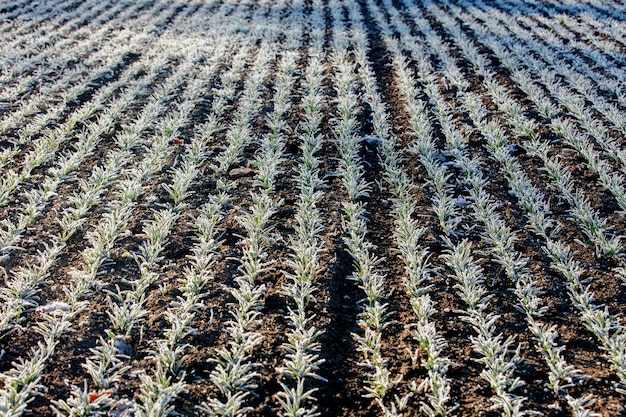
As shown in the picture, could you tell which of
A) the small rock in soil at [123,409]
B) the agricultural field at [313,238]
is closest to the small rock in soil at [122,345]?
the agricultural field at [313,238]

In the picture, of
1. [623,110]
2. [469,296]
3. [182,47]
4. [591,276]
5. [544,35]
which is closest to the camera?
[469,296]

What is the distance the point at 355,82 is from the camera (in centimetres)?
745

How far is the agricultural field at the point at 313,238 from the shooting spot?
2.86 m

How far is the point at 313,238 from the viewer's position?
4074 mm

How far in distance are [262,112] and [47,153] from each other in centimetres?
242

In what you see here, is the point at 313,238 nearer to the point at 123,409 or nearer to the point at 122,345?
the point at 122,345

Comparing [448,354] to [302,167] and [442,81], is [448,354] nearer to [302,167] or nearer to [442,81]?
[302,167]

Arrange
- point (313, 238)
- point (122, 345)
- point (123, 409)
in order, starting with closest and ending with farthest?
point (123, 409)
point (122, 345)
point (313, 238)

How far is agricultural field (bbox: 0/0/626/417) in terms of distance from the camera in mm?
2855

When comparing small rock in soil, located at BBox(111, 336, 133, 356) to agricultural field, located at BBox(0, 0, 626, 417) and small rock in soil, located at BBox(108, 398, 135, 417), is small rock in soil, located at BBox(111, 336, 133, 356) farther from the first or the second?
small rock in soil, located at BBox(108, 398, 135, 417)

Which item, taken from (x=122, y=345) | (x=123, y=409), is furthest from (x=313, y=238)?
(x=123, y=409)

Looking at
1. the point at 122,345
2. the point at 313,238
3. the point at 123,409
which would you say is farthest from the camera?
the point at 313,238

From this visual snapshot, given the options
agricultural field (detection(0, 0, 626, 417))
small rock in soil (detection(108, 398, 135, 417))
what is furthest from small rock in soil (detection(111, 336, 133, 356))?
small rock in soil (detection(108, 398, 135, 417))

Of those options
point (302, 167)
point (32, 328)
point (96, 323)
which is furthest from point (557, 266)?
point (32, 328)
